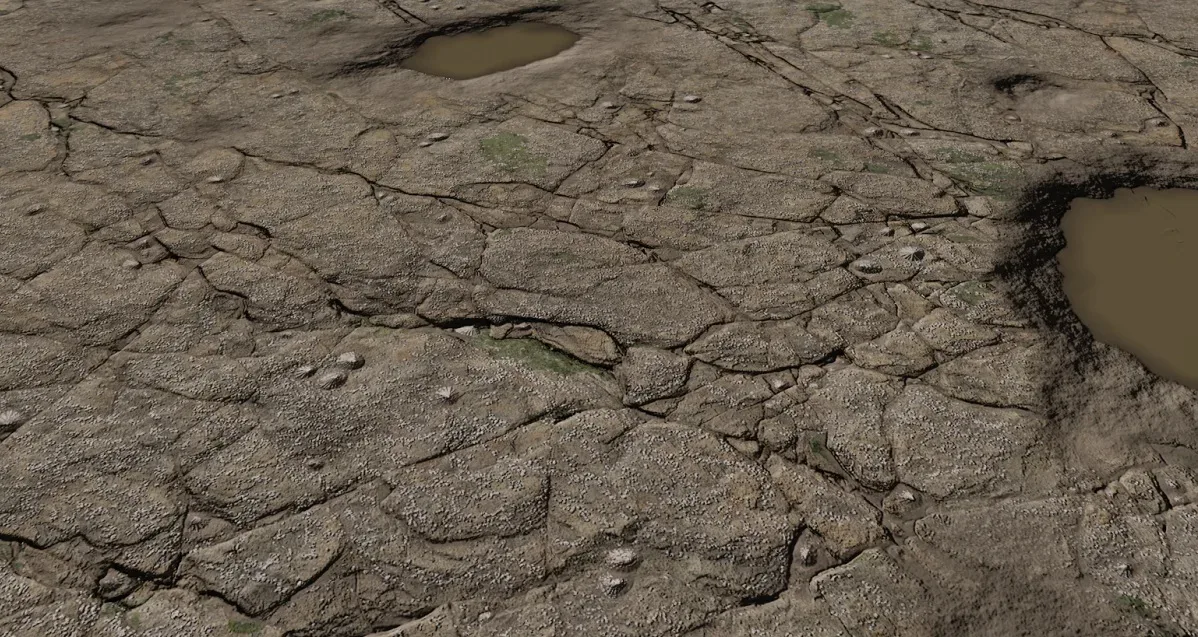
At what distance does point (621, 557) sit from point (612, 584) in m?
0.05

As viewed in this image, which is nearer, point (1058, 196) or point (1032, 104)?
point (1058, 196)

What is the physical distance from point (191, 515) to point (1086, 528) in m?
1.60

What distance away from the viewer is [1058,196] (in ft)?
8.21

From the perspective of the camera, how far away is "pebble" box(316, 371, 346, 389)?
1.92 meters

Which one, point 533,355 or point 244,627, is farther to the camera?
point 533,355

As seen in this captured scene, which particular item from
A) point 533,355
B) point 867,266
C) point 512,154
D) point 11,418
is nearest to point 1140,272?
point 867,266

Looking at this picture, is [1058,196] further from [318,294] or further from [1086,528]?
[318,294]

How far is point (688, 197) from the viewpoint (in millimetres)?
2549

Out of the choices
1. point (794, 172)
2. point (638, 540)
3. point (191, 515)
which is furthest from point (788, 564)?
point (794, 172)

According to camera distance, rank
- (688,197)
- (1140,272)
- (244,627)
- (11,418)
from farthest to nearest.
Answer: (688,197) → (1140,272) → (11,418) → (244,627)

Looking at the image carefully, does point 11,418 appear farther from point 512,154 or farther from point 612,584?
point 512,154

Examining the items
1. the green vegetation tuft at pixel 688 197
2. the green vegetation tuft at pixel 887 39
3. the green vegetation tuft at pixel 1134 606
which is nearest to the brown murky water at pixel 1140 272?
the green vegetation tuft at pixel 1134 606

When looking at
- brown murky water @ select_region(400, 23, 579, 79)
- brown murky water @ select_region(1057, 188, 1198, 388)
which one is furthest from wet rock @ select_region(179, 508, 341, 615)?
brown murky water @ select_region(400, 23, 579, 79)

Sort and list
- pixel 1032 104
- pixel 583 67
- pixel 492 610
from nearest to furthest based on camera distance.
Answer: pixel 492 610 < pixel 1032 104 < pixel 583 67
